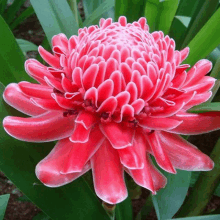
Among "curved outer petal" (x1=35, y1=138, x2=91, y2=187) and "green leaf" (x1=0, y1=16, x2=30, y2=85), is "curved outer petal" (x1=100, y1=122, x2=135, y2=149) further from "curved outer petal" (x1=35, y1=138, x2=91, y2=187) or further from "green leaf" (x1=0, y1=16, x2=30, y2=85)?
"green leaf" (x1=0, y1=16, x2=30, y2=85)

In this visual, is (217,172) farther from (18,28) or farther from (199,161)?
(18,28)

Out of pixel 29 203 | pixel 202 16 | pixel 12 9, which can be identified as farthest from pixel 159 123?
pixel 12 9

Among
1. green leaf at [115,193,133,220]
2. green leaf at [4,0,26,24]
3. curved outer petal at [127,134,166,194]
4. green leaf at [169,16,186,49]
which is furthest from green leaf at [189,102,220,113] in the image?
green leaf at [4,0,26,24]

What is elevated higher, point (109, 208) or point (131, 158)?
point (131, 158)

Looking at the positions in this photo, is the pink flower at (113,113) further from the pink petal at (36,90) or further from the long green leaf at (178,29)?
the long green leaf at (178,29)

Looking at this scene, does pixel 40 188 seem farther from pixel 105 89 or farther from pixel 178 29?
pixel 178 29

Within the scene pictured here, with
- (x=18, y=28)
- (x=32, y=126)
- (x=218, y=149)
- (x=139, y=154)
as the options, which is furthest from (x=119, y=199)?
(x=18, y=28)
